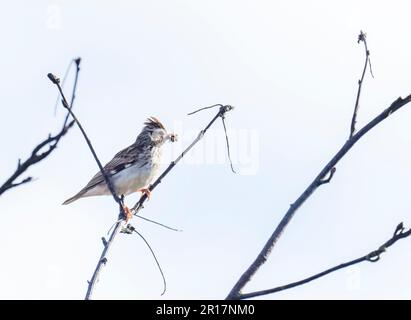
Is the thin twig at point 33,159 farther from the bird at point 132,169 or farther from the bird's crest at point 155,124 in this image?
the bird's crest at point 155,124

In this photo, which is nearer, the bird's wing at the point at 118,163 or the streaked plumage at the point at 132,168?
the streaked plumage at the point at 132,168

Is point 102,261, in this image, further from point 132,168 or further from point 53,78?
point 132,168

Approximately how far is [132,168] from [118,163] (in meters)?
0.39

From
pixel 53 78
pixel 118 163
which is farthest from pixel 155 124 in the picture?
pixel 53 78

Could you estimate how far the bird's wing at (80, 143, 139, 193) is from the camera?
45.8ft

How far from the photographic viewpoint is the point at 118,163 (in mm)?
14219

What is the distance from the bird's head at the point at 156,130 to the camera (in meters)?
14.9

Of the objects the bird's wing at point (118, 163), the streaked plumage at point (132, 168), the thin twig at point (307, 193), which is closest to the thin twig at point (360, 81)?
the thin twig at point (307, 193)

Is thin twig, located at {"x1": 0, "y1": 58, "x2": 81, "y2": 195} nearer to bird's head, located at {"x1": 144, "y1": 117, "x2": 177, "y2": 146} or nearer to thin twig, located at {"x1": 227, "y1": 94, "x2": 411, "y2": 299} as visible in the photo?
thin twig, located at {"x1": 227, "y1": 94, "x2": 411, "y2": 299}

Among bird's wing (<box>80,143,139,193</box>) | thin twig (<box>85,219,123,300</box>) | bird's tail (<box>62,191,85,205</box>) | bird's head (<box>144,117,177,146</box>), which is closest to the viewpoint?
thin twig (<box>85,219,123,300</box>)

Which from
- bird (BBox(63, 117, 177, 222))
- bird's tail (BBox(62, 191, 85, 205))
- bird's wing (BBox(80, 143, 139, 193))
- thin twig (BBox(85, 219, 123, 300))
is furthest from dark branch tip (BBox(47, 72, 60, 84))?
bird's tail (BBox(62, 191, 85, 205))
